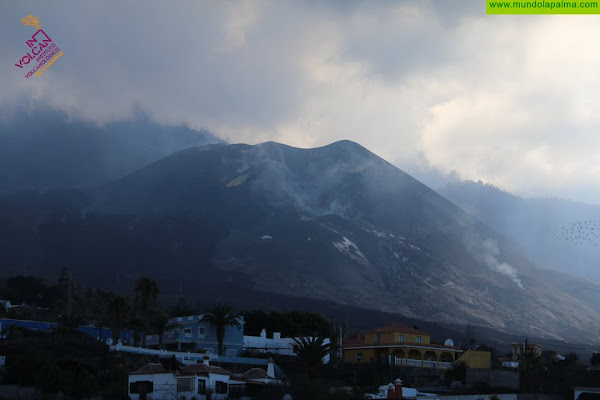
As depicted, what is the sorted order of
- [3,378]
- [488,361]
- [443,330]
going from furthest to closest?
[443,330] → [488,361] → [3,378]

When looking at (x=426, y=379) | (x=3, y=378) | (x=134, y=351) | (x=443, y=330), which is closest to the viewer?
(x=3, y=378)

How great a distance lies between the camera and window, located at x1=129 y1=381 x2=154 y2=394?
189 feet

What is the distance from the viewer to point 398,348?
9344 centimetres

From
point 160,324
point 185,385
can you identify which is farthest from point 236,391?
point 160,324

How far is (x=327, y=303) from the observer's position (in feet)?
634

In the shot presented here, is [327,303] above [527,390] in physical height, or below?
above

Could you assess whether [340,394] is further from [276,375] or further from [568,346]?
[568,346]

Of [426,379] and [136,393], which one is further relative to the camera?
[426,379]

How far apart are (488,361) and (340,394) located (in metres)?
37.0

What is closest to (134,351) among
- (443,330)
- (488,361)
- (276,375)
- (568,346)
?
(276,375)

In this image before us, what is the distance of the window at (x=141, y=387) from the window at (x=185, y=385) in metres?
1.75

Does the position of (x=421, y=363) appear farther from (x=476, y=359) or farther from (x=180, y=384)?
(x=180, y=384)

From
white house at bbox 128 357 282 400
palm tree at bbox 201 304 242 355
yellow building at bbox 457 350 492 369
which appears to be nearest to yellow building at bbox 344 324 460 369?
yellow building at bbox 457 350 492 369

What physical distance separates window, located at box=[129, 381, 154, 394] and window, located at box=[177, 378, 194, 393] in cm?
175
